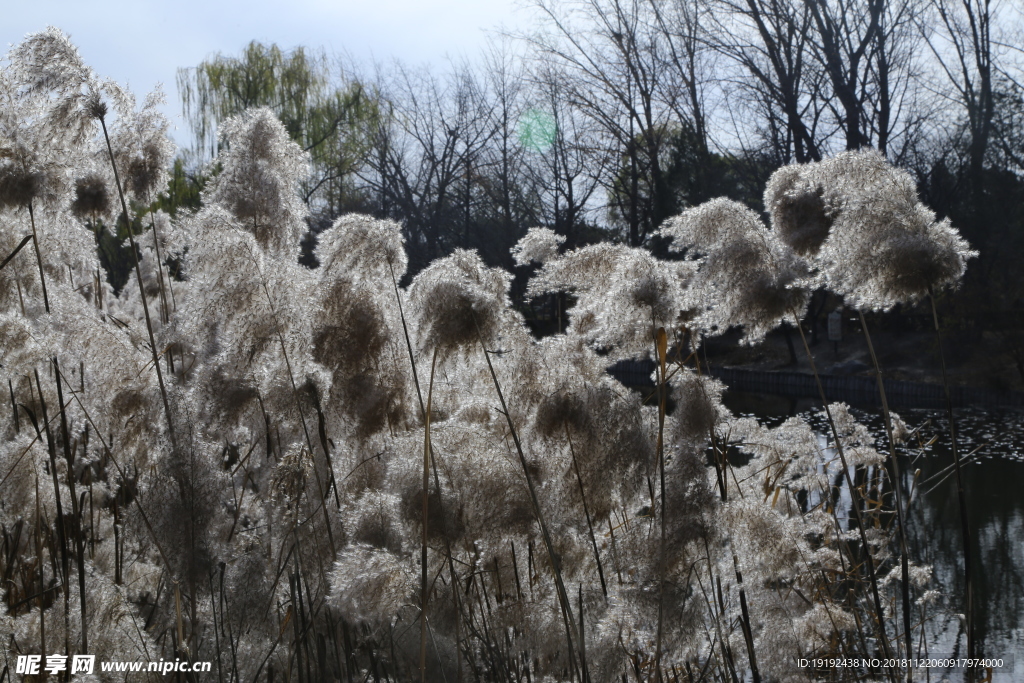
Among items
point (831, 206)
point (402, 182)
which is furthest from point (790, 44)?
point (831, 206)

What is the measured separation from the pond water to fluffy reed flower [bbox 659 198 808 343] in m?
0.61

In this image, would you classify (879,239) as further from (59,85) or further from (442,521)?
(59,85)

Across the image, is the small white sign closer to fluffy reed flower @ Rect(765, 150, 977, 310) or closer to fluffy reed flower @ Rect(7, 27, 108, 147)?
fluffy reed flower @ Rect(765, 150, 977, 310)

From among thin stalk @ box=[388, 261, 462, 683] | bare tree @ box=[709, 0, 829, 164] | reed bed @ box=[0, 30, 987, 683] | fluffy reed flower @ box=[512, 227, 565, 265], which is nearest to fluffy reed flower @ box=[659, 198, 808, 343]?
reed bed @ box=[0, 30, 987, 683]

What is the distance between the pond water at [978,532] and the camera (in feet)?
14.4

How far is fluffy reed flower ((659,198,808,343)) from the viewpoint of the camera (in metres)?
2.06

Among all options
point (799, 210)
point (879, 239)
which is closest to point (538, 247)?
point (799, 210)

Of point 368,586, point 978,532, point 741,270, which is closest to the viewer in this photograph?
point 368,586

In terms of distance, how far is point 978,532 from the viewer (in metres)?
6.93

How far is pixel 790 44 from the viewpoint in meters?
19.5

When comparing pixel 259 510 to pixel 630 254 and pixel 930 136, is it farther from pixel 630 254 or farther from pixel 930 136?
pixel 930 136

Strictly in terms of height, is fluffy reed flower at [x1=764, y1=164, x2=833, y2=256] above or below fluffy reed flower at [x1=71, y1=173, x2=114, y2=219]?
below

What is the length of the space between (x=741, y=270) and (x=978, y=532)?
240 inches

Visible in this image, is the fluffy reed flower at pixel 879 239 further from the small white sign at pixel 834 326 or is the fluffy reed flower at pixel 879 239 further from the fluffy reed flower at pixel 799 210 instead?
the small white sign at pixel 834 326
